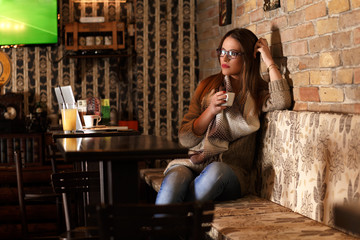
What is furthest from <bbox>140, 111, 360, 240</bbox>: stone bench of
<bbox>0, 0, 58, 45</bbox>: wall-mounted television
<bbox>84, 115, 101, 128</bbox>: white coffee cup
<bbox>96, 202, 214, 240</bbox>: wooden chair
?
<bbox>0, 0, 58, 45</bbox>: wall-mounted television

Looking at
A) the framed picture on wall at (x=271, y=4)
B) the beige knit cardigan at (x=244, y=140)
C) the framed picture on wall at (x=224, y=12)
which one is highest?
the framed picture on wall at (x=224, y=12)

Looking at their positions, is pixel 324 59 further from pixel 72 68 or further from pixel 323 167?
pixel 72 68

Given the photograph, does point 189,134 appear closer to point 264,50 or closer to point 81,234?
point 264,50

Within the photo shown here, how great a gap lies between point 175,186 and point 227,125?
21.6 inches

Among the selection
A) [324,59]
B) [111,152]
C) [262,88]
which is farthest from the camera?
[262,88]

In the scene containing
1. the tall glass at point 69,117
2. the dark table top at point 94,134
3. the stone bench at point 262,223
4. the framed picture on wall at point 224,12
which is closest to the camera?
the stone bench at point 262,223

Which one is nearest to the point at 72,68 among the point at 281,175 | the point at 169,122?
the point at 169,122

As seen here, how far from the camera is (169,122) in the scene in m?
5.05

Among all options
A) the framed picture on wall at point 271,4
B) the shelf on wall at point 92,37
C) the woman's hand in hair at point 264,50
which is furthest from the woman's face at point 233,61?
the shelf on wall at point 92,37

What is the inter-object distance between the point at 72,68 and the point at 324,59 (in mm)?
2979

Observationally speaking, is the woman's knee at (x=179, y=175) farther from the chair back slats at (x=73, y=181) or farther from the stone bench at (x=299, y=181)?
the chair back slats at (x=73, y=181)

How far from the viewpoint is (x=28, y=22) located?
4.98m

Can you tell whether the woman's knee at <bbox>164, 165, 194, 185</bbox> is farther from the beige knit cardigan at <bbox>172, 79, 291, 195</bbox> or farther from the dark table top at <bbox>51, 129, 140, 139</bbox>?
the dark table top at <bbox>51, 129, 140, 139</bbox>

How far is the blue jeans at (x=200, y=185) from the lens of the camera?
2684 millimetres
